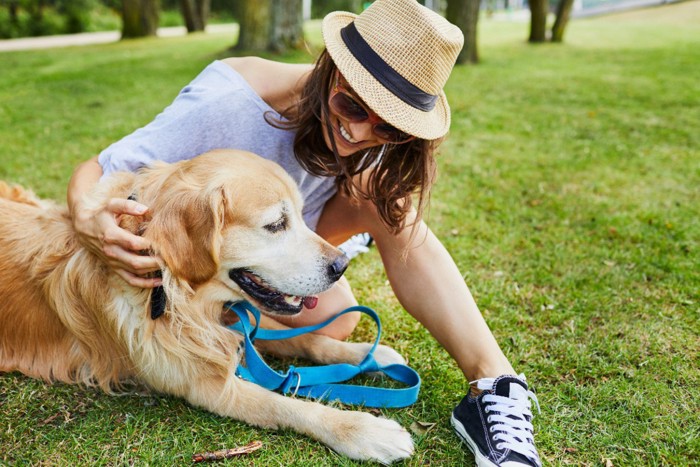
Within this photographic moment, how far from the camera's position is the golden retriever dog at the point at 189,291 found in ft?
7.35

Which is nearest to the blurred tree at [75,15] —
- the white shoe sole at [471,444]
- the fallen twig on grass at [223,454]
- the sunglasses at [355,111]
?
the sunglasses at [355,111]

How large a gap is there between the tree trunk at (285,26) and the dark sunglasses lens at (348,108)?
387 inches

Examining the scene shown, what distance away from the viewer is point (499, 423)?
2301 mm

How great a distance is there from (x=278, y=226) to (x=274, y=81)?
915 millimetres

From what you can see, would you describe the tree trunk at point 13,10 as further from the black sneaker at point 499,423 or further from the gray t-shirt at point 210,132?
the black sneaker at point 499,423

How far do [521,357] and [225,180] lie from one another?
68.3 inches

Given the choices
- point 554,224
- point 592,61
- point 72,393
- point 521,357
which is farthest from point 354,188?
point 592,61

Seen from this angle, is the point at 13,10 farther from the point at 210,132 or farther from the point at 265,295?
the point at 265,295

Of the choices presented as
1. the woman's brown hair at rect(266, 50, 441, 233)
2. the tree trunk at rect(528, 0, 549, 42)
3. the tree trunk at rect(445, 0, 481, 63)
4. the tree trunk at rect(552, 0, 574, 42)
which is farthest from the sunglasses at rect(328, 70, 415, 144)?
the tree trunk at rect(552, 0, 574, 42)

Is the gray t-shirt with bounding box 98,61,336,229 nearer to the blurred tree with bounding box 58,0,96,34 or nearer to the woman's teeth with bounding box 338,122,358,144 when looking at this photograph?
the woman's teeth with bounding box 338,122,358,144

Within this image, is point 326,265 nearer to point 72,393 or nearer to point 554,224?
point 72,393

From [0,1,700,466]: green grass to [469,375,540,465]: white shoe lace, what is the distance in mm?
139

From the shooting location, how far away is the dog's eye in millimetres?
2385

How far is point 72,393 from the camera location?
262 cm
